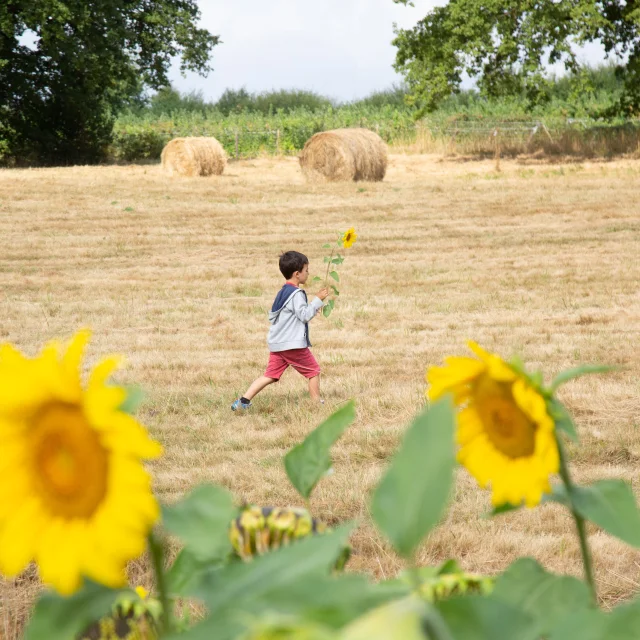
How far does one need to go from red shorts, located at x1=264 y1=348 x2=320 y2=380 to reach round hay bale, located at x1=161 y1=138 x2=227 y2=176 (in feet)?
52.8

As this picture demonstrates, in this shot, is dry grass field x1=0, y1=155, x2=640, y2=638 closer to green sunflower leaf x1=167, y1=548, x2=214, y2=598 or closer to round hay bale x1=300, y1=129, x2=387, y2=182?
green sunflower leaf x1=167, y1=548, x2=214, y2=598

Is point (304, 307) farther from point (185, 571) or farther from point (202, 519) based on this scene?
point (202, 519)

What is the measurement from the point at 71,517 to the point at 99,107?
29.0 meters

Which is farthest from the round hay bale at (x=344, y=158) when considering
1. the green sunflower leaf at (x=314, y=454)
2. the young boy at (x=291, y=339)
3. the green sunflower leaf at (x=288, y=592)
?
the green sunflower leaf at (x=288, y=592)

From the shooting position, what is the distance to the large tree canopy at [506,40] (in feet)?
68.8

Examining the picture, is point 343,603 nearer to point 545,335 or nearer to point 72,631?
point 72,631

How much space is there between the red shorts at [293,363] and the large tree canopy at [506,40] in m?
17.4

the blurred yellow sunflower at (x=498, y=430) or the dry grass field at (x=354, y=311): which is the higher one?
the blurred yellow sunflower at (x=498, y=430)

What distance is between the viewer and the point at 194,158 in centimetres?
2097

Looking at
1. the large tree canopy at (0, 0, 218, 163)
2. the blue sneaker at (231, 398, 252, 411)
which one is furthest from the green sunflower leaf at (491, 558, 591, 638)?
the large tree canopy at (0, 0, 218, 163)

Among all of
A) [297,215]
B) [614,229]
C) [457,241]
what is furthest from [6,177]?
[614,229]

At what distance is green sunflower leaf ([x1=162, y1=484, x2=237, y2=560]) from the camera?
1.40 ft

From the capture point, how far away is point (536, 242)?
37.3 feet

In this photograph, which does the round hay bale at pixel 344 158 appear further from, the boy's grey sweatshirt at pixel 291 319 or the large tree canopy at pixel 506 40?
the boy's grey sweatshirt at pixel 291 319
